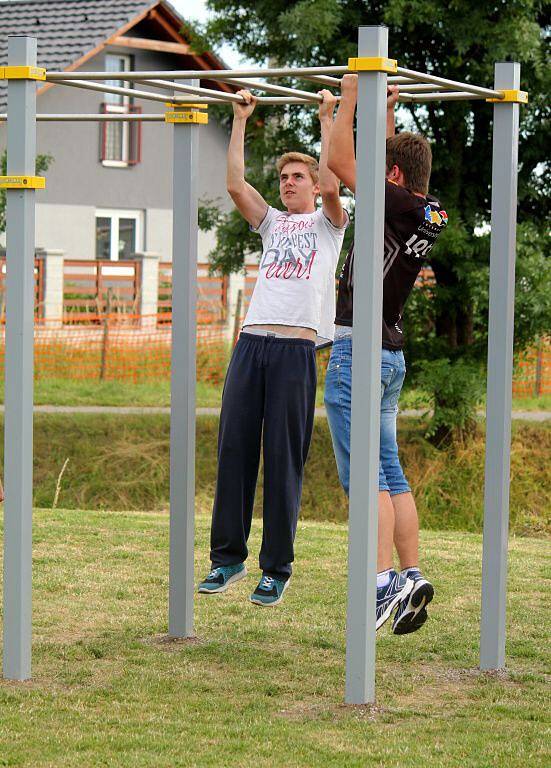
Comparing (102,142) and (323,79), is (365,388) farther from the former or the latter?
(102,142)

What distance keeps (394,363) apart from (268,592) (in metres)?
→ 1.03

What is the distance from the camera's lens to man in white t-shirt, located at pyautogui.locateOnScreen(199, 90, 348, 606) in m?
5.32

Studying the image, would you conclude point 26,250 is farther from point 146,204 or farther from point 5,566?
point 146,204

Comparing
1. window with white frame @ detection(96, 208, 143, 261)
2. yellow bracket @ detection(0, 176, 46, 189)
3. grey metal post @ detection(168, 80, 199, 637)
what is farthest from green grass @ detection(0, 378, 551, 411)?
yellow bracket @ detection(0, 176, 46, 189)

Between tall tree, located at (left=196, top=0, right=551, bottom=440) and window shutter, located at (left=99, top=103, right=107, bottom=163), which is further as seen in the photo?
window shutter, located at (left=99, top=103, right=107, bottom=163)

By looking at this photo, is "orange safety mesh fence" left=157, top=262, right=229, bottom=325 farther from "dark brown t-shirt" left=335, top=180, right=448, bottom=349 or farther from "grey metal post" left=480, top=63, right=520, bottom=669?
"dark brown t-shirt" left=335, top=180, right=448, bottom=349

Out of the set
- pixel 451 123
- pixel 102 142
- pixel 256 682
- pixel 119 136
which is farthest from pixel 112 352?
pixel 256 682


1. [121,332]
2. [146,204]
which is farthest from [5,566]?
[146,204]

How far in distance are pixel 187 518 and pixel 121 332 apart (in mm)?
14420

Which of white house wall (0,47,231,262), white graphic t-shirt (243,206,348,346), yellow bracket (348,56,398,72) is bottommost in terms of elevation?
white graphic t-shirt (243,206,348,346)

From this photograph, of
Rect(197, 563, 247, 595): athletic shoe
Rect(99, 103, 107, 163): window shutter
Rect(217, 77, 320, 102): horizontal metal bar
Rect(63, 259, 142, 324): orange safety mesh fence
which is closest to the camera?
Rect(217, 77, 320, 102): horizontal metal bar

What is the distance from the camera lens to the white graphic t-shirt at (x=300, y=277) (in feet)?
17.5

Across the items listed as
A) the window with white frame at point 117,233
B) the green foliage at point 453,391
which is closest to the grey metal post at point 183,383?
the green foliage at point 453,391

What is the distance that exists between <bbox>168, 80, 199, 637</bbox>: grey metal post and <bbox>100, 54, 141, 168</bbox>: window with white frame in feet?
64.1
